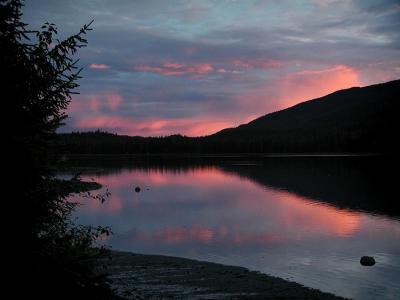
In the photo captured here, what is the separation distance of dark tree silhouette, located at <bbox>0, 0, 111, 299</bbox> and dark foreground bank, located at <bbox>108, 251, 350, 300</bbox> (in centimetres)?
689

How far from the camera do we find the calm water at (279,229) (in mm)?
23344

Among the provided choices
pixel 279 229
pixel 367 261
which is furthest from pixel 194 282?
pixel 279 229

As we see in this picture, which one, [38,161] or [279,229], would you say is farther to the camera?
[279,229]

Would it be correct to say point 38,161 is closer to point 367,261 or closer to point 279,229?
point 367,261

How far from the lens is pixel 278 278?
21469mm

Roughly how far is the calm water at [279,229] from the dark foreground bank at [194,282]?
188cm

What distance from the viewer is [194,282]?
65.7ft

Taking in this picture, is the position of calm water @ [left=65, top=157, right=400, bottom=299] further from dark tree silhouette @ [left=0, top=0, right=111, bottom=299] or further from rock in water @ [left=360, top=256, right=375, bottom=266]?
dark tree silhouette @ [left=0, top=0, right=111, bottom=299]

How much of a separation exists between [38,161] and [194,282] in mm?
11994

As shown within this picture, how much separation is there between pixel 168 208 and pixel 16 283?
4421cm

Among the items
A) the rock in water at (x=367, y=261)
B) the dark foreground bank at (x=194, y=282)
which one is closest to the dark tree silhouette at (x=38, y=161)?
the dark foreground bank at (x=194, y=282)

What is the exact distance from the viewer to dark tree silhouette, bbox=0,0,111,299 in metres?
9.72

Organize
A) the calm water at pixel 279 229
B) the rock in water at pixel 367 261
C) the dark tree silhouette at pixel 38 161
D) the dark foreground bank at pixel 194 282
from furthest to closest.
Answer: the rock in water at pixel 367 261 < the calm water at pixel 279 229 < the dark foreground bank at pixel 194 282 < the dark tree silhouette at pixel 38 161

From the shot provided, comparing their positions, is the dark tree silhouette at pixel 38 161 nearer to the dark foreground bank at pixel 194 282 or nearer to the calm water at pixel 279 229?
the dark foreground bank at pixel 194 282
